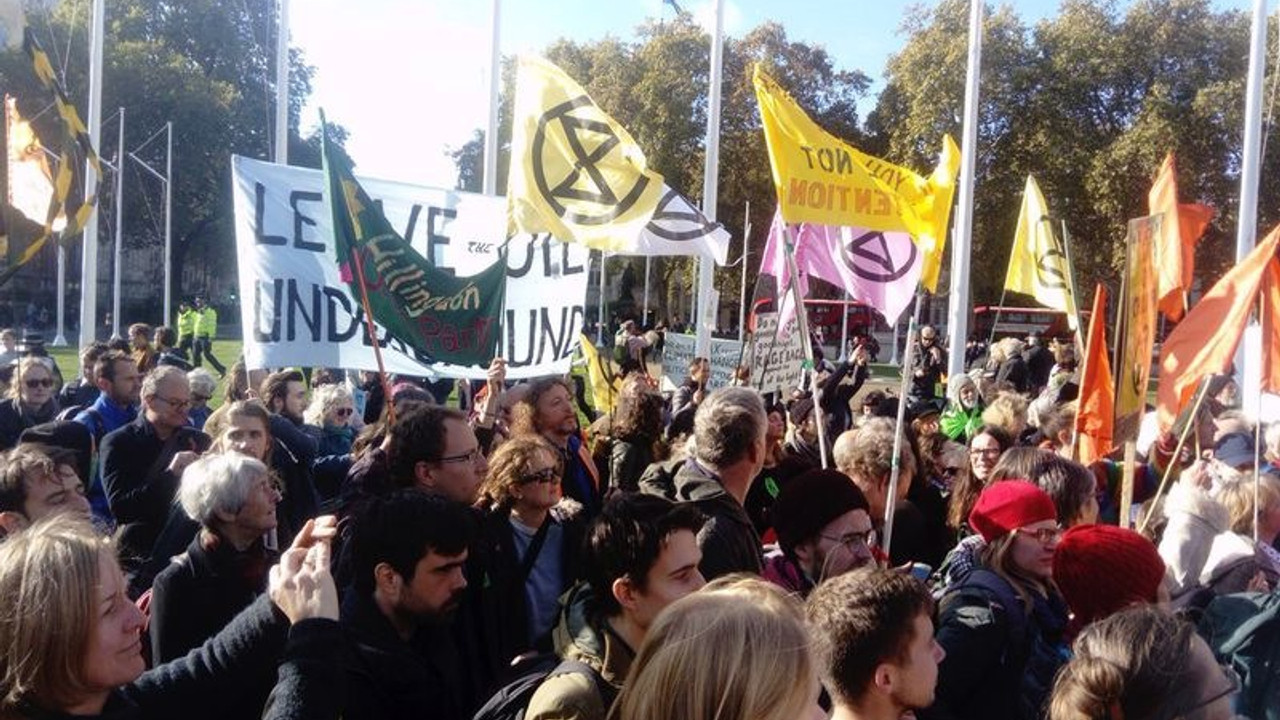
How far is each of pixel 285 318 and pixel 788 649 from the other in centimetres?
480

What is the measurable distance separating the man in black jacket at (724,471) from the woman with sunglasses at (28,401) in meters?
4.92

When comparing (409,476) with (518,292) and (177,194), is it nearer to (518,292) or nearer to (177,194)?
(518,292)

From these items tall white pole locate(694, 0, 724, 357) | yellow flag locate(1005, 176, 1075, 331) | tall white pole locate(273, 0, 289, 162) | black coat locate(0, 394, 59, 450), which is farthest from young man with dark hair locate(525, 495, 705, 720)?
tall white pole locate(273, 0, 289, 162)

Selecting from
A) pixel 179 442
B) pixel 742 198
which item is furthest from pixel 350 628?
pixel 742 198

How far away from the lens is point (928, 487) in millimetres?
5559

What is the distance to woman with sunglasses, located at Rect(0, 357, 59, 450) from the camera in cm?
727

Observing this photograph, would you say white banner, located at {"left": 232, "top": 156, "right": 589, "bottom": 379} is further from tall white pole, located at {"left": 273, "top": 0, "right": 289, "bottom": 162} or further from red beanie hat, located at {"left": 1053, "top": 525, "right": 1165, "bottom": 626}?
tall white pole, located at {"left": 273, "top": 0, "right": 289, "bottom": 162}

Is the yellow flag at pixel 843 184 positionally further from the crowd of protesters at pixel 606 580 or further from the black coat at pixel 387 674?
the black coat at pixel 387 674


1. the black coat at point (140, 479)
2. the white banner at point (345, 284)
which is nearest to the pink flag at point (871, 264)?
the white banner at point (345, 284)

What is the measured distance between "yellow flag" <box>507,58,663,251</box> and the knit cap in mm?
3778

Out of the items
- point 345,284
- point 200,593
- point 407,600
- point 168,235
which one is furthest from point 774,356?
point 168,235

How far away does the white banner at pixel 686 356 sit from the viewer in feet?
38.4

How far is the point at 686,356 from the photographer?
12445mm

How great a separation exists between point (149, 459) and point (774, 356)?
17.8 ft
